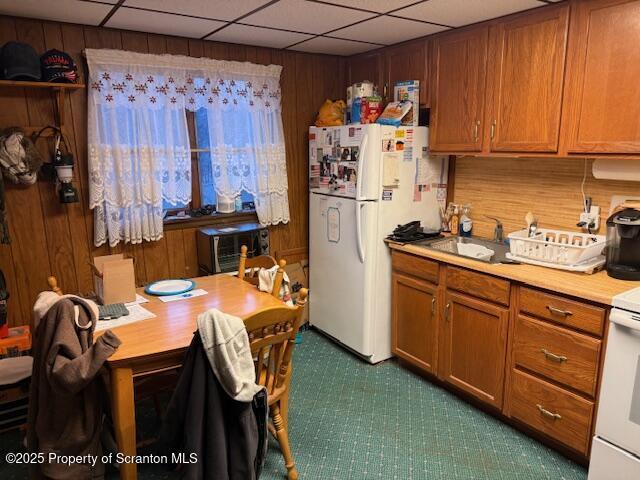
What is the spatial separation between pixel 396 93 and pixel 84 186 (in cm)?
210

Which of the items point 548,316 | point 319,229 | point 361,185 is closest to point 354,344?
point 319,229

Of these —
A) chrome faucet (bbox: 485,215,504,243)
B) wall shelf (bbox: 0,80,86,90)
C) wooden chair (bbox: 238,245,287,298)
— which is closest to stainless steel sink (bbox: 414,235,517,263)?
chrome faucet (bbox: 485,215,504,243)

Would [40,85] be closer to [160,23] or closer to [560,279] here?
[160,23]

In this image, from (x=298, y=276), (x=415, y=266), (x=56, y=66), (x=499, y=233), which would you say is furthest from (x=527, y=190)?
(x=56, y=66)

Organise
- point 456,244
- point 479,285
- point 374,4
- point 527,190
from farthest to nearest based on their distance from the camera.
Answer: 1. point 456,244
2. point 527,190
3. point 479,285
4. point 374,4

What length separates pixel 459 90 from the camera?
9.39 feet

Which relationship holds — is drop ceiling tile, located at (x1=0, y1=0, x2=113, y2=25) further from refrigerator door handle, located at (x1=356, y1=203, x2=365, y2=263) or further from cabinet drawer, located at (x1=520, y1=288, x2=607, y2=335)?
cabinet drawer, located at (x1=520, y1=288, x2=607, y2=335)

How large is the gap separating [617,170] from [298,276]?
2317 mm

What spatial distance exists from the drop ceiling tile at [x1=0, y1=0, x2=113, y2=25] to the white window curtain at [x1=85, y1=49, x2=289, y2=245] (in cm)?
21

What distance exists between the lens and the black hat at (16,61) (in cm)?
239

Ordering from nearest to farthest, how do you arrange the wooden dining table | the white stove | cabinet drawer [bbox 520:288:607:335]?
the wooden dining table < the white stove < cabinet drawer [bbox 520:288:607:335]

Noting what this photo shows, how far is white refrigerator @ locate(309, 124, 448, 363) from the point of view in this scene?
301 cm

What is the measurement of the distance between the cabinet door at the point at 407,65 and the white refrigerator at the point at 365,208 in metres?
0.36

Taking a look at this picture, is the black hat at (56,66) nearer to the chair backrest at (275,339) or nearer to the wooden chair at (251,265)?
the wooden chair at (251,265)
